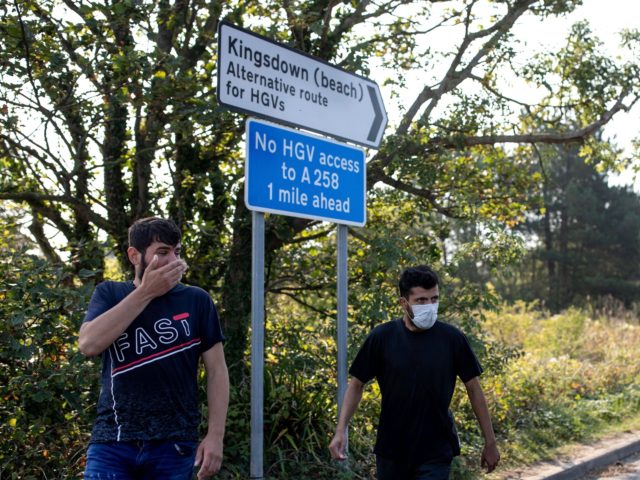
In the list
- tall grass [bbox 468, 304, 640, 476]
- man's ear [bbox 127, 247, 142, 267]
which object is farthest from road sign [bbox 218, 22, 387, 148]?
tall grass [bbox 468, 304, 640, 476]

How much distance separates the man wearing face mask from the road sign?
1.29 m

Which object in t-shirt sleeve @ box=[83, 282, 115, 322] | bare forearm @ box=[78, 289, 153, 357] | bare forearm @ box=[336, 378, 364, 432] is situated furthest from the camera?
bare forearm @ box=[336, 378, 364, 432]

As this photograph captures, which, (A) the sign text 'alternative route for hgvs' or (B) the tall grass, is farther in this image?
(B) the tall grass

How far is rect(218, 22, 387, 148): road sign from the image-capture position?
433 cm

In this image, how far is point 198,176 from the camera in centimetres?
774

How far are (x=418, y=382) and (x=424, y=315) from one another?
1.10 ft

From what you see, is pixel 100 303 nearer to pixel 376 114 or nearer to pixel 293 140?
pixel 293 140

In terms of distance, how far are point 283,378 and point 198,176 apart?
7.22 feet

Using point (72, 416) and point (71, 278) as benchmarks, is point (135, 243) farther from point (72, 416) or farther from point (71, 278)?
point (71, 278)

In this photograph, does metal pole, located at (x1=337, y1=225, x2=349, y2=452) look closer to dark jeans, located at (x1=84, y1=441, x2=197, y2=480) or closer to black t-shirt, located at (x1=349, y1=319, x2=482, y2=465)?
black t-shirt, located at (x1=349, y1=319, x2=482, y2=465)

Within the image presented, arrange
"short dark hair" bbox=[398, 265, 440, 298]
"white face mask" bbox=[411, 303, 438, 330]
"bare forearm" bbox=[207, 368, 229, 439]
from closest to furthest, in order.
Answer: "bare forearm" bbox=[207, 368, 229, 439] < "white face mask" bbox=[411, 303, 438, 330] < "short dark hair" bbox=[398, 265, 440, 298]

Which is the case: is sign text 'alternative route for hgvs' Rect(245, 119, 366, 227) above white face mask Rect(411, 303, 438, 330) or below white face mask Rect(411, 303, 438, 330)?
above

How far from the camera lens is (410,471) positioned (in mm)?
3869

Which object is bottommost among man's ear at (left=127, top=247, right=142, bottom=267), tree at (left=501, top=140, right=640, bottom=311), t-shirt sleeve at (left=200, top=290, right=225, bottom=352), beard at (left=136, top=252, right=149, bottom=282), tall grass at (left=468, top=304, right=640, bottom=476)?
tall grass at (left=468, top=304, right=640, bottom=476)
